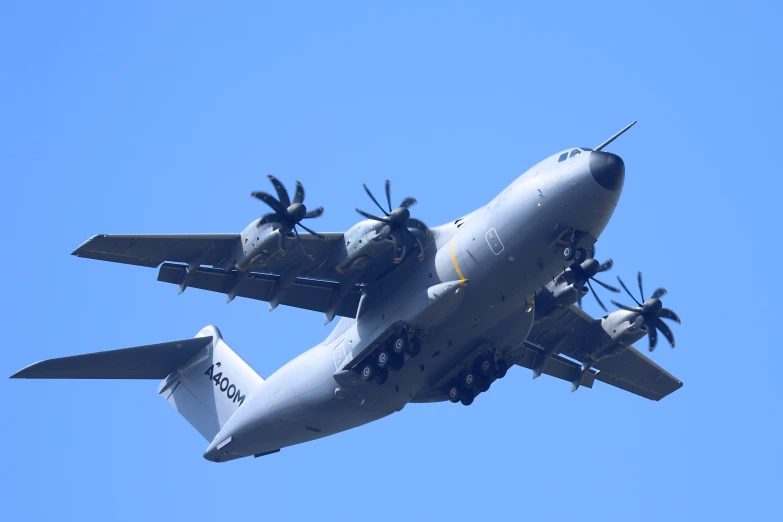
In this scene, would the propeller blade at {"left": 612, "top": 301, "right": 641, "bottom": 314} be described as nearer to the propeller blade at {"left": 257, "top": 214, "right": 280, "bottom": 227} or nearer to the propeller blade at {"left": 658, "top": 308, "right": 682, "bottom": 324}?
the propeller blade at {"left": 658, "top": 308, "right": 682, "bottom": 324}

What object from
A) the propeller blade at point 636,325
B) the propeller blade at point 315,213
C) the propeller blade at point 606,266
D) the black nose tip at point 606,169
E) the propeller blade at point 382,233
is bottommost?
the propeller blade at point 636,325

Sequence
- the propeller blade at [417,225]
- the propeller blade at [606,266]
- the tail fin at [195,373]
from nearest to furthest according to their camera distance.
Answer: the propeller blade at [417,225], the propeller blade at [606,266], the tail fin at [195,373]

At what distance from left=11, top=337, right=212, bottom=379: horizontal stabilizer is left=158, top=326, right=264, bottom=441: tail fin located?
0.26 metres

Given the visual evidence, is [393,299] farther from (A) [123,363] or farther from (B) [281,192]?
(A) [123,363]

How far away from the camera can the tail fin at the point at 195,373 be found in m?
26.1

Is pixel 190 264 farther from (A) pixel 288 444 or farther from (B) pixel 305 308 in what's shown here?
(A) pixel 288 444

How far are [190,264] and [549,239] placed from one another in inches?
291

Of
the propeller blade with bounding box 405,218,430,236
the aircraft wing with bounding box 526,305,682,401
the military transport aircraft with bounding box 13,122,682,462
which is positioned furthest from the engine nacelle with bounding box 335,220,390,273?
the aircraft wing with bounding box 526,305,682,401

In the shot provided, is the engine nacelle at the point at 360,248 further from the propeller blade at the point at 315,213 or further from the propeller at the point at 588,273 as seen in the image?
the propeller at the point at 588,273

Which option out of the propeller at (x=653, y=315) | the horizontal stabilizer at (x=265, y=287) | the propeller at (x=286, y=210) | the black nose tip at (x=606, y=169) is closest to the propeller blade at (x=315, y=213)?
the propeller at (x=286, y=210)

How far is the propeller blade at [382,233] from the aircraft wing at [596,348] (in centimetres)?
489

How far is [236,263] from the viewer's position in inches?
883

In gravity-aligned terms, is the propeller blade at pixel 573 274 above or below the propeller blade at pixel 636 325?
above

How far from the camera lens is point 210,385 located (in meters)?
27.5
